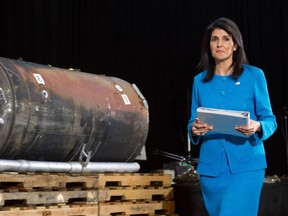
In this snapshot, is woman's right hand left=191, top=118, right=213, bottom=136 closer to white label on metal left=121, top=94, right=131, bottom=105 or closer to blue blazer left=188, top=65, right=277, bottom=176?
blue blazer left=188, top=65, right=277, bottom=176

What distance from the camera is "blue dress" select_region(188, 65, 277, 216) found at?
3.04 metres

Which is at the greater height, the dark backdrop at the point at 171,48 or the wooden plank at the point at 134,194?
the dark backdrop at the point at 171,48

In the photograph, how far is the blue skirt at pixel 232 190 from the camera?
3.03 meters

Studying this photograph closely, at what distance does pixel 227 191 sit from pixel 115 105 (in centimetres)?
236

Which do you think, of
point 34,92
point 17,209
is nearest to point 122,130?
point 34,92

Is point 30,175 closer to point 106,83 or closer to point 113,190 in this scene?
point 113,190

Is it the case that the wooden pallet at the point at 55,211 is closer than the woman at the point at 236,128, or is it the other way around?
the woman at the point at 236,128

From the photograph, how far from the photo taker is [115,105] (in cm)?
526

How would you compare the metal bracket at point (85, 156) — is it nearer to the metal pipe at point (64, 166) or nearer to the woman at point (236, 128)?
the metal pipe at point (64, 166)

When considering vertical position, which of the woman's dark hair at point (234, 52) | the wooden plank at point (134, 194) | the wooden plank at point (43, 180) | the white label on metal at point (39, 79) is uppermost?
the woman's dark hair at point (234, 52)

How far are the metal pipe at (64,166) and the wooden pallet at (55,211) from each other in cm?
30

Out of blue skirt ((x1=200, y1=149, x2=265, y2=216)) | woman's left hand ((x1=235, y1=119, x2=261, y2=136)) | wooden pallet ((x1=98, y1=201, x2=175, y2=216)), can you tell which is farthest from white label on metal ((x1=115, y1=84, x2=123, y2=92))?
woman's left hand ((x1=235, y1=119, x2=261, y2=136))

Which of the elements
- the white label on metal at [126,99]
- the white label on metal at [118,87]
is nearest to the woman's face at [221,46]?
the white label on metal at [126,99]

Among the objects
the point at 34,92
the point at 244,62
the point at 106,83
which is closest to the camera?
the point at 244,62
